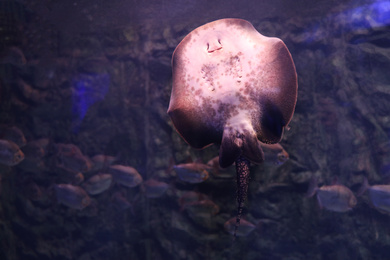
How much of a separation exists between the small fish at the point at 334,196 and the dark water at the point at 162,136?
0.70 ft

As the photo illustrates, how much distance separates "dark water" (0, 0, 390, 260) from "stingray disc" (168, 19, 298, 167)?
1615 mm

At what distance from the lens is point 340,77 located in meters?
3.98

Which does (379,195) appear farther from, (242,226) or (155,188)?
(155,188)

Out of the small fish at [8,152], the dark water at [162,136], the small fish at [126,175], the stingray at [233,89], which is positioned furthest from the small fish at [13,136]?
the stingray at [233,89]

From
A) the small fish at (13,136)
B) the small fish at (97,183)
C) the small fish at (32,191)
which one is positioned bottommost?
the small fish at (32,191)

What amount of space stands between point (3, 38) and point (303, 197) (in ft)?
21.6

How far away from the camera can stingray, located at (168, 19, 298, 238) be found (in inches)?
75.0

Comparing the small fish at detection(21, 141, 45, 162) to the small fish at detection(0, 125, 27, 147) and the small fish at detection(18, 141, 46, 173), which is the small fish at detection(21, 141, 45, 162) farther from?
the small fish at detection(0, 125, 27, 147)

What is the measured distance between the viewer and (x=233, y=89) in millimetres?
2049

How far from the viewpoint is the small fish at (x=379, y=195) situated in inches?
138

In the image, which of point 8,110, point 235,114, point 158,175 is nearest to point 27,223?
point 8,110

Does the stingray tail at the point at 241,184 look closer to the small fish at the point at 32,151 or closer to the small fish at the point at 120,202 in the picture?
the small fish at the point at 120,202

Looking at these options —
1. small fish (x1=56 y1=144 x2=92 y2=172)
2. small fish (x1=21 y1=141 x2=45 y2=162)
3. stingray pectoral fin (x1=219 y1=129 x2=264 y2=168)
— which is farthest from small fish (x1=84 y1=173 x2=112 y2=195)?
stingray pectoral fin (x1=219 y1=129 x2=264 y2=168)

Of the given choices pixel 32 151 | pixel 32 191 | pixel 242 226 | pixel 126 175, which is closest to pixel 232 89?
pixel 242 226
